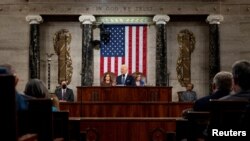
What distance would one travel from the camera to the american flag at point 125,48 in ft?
51.7

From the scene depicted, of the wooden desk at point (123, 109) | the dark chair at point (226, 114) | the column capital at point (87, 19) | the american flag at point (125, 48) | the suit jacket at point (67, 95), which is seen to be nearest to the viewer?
the dark chair at point (226, 114)

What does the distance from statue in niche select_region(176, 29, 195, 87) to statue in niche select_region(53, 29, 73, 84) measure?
356 cm

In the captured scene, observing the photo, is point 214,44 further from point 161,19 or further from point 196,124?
point 196,124

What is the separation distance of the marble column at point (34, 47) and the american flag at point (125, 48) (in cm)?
204

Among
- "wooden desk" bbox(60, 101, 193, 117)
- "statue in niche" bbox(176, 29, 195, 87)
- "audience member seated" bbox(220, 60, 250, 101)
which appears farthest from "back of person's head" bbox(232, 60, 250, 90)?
"statue in niche" bbox(176, 29, 195, 87)

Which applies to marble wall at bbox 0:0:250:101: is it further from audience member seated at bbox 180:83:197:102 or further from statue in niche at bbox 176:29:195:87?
audience member seated at bbox 180:83:197:102

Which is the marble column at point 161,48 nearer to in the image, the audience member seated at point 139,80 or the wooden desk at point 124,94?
the audience member seated at point 139,80

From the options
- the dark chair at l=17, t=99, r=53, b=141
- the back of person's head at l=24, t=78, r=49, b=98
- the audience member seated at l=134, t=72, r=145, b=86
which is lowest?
the dark chair at l=17, t=99, r=53, b=141

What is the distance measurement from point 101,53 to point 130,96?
4381 millimetres

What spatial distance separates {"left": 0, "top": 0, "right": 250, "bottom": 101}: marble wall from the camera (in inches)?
616

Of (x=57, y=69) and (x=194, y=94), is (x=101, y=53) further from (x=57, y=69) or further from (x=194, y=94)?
(x=194, y=94)

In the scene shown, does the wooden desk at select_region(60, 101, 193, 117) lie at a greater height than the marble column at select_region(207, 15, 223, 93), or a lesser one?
lesser

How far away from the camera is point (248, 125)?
3574 mm

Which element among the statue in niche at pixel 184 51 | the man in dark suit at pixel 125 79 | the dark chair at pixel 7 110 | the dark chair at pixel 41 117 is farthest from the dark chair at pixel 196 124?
the statue in niche at pixel 184 51
